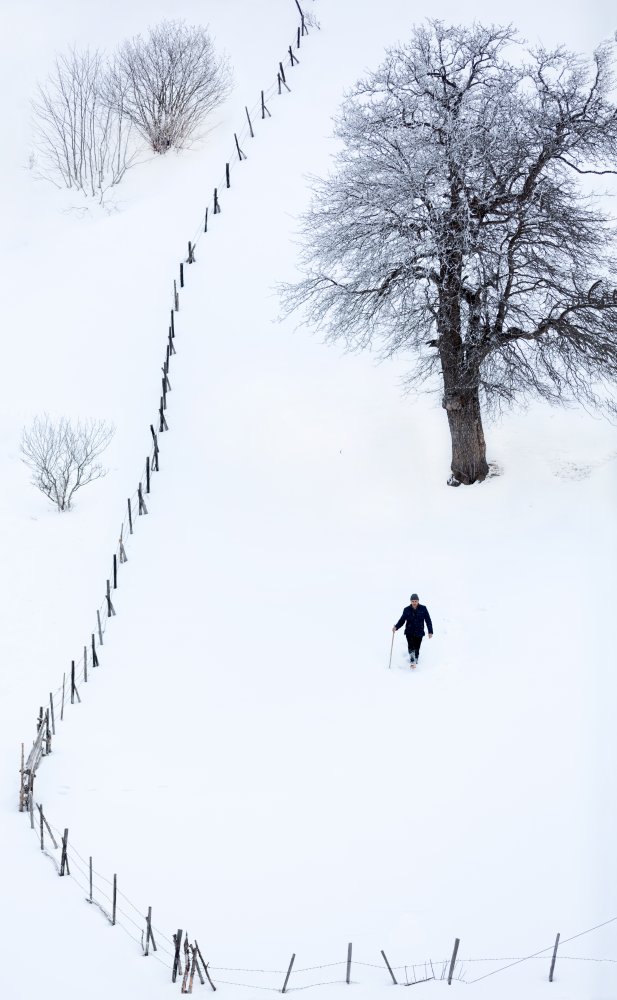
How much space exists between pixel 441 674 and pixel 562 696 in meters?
1.65

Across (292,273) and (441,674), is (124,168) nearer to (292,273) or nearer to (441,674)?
(292,273)

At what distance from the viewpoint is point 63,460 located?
1808 centimetres

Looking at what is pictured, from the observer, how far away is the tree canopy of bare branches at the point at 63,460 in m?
17.8

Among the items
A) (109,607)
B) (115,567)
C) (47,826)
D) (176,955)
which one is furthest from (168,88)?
(176,955)

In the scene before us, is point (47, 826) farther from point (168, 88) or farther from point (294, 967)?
point (168, 88)

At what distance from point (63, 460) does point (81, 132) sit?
2057cm

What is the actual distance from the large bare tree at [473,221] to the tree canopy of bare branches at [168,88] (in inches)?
753

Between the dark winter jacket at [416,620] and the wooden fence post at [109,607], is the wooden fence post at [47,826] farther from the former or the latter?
the dark winter jacket at [416,620]

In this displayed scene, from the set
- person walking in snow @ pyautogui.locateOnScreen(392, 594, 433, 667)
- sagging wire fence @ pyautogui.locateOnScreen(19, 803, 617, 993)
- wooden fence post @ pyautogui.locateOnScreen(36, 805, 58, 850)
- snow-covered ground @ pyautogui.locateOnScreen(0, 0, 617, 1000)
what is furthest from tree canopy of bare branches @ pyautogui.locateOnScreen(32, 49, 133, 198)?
sagging wire fence @ pyautogui.locateOnScreen(19, 803, 617, 993)

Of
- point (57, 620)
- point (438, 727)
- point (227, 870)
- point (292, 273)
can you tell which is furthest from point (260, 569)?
point (292, 273)

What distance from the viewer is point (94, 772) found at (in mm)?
11500

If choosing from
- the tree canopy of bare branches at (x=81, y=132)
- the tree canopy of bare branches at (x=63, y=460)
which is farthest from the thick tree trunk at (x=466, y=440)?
the tree canopy of bare branches at (x=81, y=132)

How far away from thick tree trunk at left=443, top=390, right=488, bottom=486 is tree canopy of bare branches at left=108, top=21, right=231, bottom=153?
21.4 metres

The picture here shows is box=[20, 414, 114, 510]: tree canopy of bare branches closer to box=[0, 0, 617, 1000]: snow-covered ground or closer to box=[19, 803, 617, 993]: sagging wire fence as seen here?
box=[0, 0, 617, 1000]: snow-covered ground
